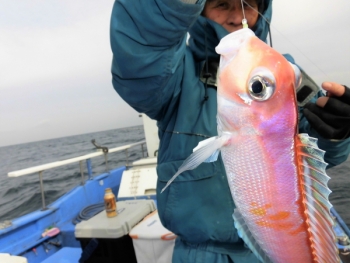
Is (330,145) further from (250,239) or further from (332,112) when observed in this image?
(250,239)

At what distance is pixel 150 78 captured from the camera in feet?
4.41

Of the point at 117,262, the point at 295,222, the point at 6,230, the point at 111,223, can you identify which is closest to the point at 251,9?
the point at 295,222

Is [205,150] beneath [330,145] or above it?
above

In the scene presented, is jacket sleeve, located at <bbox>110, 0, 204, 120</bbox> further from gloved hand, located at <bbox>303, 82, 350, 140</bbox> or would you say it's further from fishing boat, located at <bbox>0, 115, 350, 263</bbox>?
fishing boat, located at <bbox>0, 115, 350, 263</bbox>

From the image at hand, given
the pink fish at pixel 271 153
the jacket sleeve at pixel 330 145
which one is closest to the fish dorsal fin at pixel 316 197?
the pink fish at pixel 271 153

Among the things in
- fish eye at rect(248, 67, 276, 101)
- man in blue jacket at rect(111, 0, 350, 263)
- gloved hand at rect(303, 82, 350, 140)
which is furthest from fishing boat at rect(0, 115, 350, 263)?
fish eye at rect(248, 67, 276, 101)

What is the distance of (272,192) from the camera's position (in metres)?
1.07

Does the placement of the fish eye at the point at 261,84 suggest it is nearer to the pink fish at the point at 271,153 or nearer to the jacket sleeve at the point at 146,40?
the pink fish at the point at 271,153

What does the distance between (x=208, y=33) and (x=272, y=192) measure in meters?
1.11

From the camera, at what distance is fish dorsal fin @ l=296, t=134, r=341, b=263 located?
1.06m

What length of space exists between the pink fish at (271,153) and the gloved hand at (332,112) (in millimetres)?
176

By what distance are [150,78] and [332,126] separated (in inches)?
31.9

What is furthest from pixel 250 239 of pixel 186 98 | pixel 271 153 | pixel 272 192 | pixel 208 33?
pixel 208 33

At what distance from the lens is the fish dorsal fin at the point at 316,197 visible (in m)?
1.06
